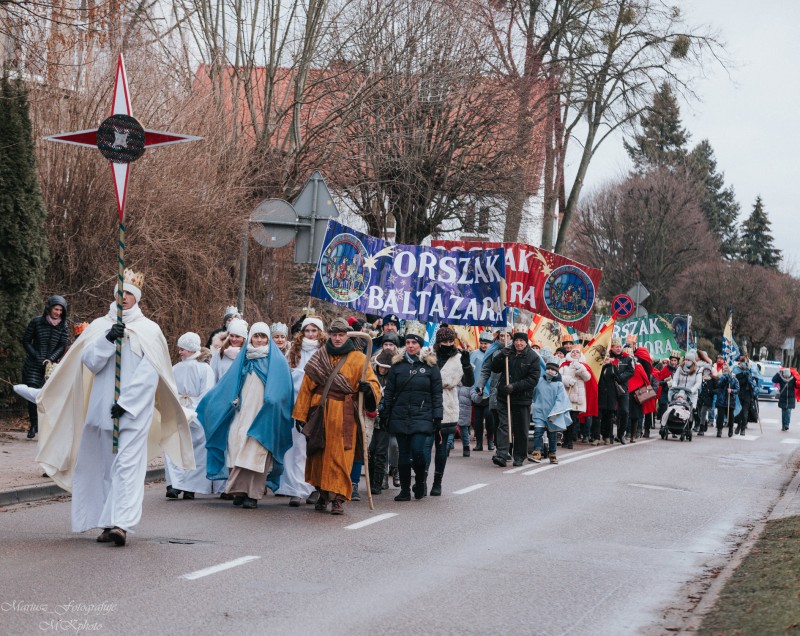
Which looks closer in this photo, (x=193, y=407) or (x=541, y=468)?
(x=193, y=407)

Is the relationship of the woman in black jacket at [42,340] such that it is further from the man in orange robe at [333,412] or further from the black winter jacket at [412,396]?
the man in orange robe at [333,412]

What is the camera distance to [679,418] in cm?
2498

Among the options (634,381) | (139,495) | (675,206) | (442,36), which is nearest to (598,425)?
(634,381)

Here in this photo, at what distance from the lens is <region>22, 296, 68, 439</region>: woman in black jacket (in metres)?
16.0

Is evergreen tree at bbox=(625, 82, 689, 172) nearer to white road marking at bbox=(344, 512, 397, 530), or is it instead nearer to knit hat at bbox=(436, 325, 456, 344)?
knit hat at bbox=(436, 325, 456, 344)

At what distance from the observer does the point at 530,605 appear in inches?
303

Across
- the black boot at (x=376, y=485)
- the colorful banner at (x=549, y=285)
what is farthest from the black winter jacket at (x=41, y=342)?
the colorful banner at (x=549, y=285)

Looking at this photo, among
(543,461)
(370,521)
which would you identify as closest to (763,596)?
(370,521)

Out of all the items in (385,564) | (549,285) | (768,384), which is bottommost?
(385,564)

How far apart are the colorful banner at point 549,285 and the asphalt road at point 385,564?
6075 mm

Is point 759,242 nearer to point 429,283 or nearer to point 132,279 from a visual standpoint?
point 429,283

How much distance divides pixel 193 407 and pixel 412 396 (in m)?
A: 2.28

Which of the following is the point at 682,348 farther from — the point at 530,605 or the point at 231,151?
the point at 530,605

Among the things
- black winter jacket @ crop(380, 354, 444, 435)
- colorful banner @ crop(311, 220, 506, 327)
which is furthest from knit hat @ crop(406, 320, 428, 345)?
colorful banner @ crop(311, 220, 506, 327)
